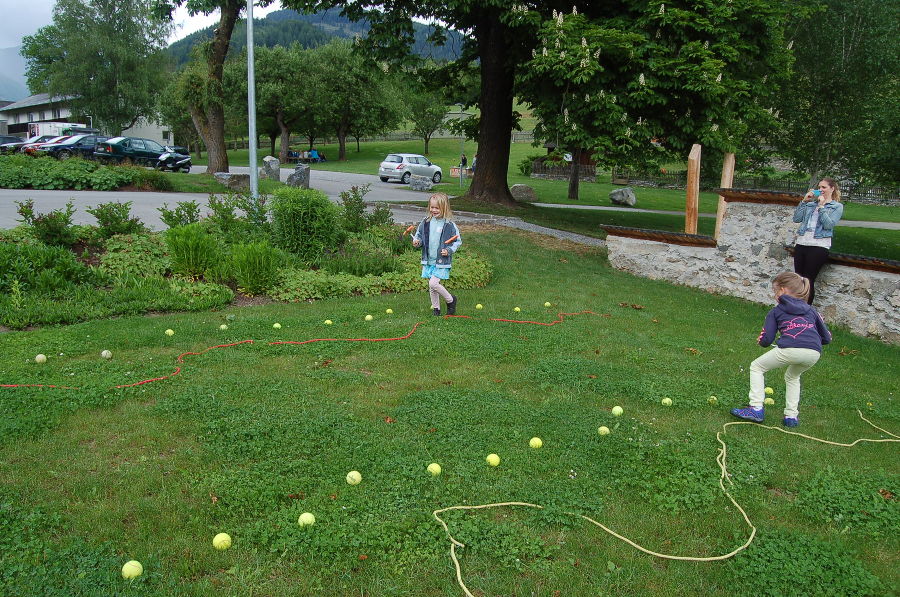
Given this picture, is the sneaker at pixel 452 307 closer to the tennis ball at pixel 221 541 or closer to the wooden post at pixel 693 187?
the tennis ball at pixel 221 541

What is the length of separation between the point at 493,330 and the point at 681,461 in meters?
3.31

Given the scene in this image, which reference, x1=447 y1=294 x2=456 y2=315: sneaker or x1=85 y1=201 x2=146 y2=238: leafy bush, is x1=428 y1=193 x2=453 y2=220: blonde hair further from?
x1=85 y1=201 x2=146 y2=238: leafy bush

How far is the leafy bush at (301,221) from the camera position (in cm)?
968

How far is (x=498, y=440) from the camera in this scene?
4.39 meters

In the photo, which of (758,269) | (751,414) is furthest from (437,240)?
(758,269)

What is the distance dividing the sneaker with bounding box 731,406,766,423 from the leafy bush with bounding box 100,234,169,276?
7.26m

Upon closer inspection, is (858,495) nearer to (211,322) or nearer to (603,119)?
(211,322)

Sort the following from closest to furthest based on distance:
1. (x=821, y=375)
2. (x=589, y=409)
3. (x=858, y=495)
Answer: (x=858, y=495), (x=589, y=409), (x=821, y=375)

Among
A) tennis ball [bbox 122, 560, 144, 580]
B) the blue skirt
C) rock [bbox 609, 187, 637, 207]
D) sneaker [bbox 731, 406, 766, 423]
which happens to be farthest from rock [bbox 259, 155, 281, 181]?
tennis ball [bbox 122, 560, 144, 580]

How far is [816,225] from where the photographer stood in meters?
8.23

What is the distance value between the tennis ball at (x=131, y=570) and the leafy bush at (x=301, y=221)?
7173mm

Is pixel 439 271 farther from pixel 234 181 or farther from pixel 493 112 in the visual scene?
pixel 234 181

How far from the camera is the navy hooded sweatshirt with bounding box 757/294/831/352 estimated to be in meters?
4.73

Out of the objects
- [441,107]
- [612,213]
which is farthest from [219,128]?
[441,107]
